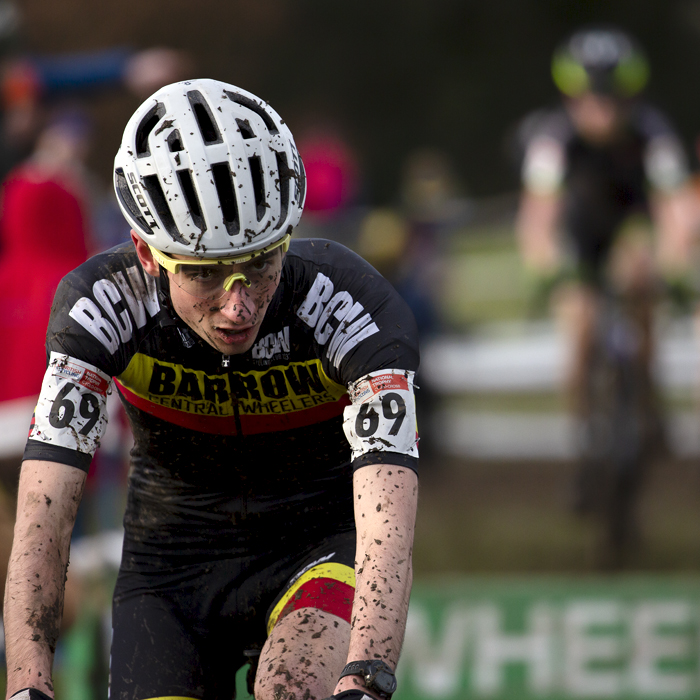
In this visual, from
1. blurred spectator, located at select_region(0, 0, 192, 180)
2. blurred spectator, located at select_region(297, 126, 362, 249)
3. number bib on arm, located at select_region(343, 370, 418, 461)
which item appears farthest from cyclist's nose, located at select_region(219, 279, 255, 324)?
blurred spectator, located at select_region(297, 126, 362, 249)

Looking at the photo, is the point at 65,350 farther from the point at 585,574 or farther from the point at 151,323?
the point at 585,574

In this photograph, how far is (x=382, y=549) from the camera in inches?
120

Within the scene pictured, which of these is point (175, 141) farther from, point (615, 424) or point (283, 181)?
point (615, 424)

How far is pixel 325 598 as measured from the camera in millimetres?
3410

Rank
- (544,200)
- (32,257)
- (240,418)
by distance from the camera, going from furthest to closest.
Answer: (544,200)
(32,257)
(240,418)

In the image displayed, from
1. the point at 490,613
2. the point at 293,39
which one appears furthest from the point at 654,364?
the point at 293,39

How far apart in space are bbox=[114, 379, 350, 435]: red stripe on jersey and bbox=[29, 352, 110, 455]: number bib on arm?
34 cm

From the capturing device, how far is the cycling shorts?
3.50 m

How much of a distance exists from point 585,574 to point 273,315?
5925 mm

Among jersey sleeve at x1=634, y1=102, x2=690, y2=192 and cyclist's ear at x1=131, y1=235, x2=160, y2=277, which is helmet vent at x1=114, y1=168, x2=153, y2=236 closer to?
cyclist's ear at x1=131, y1=235, x2=160, y2=277

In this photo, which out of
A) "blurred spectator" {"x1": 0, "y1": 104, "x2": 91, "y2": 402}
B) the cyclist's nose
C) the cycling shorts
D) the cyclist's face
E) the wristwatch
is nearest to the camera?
the wristwatch

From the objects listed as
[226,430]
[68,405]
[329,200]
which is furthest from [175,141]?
[329,200]

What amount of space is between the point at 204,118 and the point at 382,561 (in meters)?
1.24

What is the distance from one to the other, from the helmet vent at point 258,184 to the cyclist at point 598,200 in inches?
232
